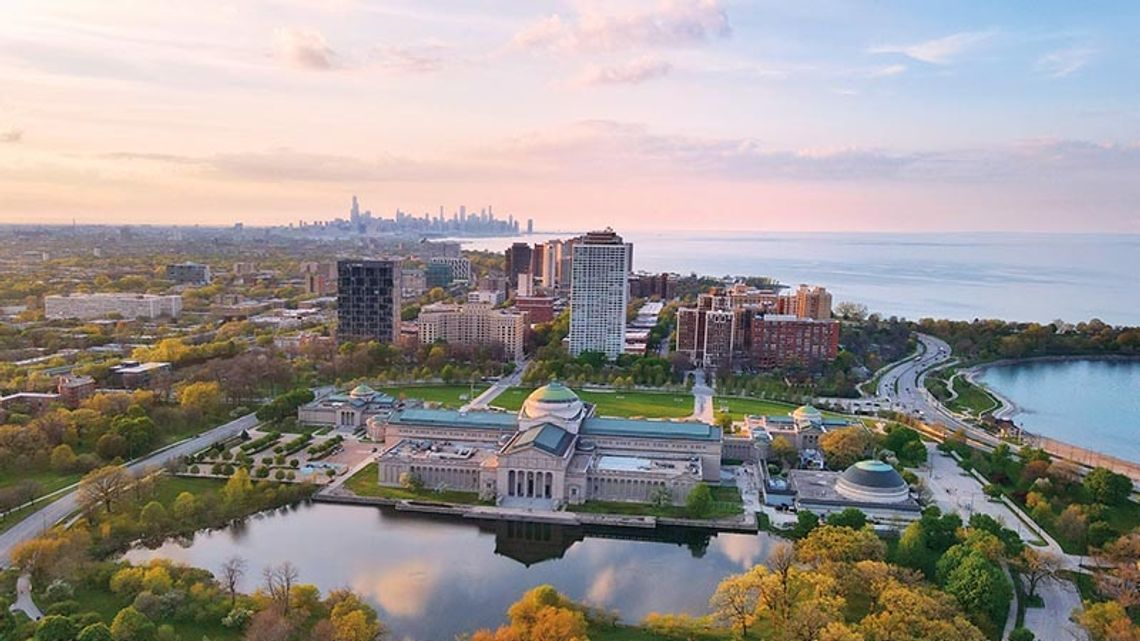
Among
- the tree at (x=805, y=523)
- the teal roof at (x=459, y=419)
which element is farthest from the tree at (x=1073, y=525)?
the teal roof at (x=459, y=419)

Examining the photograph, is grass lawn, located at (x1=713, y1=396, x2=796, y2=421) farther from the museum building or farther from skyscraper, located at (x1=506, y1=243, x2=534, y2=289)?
skyscraper, located at (x1=506, y1=243, x2=534, y2=289)

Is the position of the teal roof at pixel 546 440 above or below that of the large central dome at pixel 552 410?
below

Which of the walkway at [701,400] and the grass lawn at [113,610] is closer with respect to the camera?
the grass lawn at [113,610]

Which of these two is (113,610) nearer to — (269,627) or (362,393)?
(269,627)

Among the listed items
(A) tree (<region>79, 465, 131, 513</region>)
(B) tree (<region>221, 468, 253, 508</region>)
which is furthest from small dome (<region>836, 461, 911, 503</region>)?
(A) tree (<region>79, 465, 131, 513</region>)

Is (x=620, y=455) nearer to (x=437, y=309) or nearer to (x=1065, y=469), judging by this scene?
(x=1065, y=469)

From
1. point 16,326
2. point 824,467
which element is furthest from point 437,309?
point 824,467

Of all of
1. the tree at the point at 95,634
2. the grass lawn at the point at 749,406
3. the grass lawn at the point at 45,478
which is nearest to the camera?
the tree at the point at 95,634

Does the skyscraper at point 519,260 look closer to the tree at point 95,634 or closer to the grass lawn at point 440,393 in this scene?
the grass lawn at point 440,393
